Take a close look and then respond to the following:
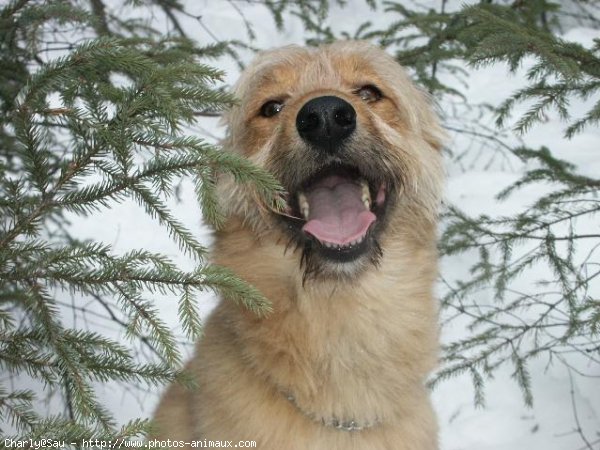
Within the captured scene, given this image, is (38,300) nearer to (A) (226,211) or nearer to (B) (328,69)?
(A) (226,211)

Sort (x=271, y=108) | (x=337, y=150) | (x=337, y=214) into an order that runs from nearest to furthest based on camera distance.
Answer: (x=337, y=150) < (x=337, y=214) < (x=271, y=108)

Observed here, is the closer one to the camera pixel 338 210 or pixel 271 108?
pixel 338 210

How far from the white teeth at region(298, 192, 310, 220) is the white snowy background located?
0.57 meters

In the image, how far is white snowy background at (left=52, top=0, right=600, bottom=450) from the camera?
4805 mm

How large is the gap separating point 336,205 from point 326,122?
17.0 inches

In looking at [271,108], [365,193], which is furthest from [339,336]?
[271,108]

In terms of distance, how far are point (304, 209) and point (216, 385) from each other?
2.81ft

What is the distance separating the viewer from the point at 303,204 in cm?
293

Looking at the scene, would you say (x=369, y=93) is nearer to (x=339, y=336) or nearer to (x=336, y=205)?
(x=336, y=205)

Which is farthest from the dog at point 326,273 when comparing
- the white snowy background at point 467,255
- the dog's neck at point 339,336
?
the white snowy background at point 467,255

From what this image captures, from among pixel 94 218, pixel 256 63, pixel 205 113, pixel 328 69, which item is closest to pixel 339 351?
pixel 328 69

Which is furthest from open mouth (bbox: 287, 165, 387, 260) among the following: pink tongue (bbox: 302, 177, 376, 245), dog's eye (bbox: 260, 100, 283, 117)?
dog's eye (bbox: 260, 100, 283, 117)

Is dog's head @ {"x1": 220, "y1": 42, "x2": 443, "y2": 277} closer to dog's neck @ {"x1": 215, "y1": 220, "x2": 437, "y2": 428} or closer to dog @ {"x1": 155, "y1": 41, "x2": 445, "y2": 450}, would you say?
dog @ {"x1": 155, "y1": 41, "x2": 445, "y2": 450}

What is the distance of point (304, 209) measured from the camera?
2939 mm
